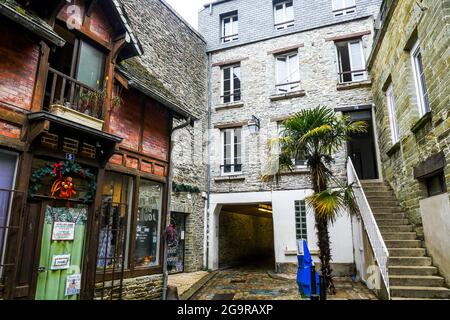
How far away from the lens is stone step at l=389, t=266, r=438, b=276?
20.0 feet

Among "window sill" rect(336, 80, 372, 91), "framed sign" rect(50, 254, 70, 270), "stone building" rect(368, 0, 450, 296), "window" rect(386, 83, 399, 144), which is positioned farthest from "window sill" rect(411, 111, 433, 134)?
"framed sign" rect(50, 254, 70, 270)

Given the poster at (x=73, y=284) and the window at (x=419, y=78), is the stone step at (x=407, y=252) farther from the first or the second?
the poster at (x=73, y=284)

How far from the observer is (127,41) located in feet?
21.0

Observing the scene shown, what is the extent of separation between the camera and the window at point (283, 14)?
13523 millimetres

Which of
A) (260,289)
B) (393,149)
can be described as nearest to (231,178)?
(260,289)

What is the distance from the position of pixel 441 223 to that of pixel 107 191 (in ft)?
21.4

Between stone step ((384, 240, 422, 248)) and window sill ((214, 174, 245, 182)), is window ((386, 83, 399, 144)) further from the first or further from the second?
window sill ((214, 174, 245, 182))

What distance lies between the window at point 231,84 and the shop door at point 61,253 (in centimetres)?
944

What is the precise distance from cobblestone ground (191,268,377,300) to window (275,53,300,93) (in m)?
7.53

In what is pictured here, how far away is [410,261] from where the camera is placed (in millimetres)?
6438

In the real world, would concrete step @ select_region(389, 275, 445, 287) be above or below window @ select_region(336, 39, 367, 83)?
below

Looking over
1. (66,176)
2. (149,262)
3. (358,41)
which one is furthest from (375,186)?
(66,176)

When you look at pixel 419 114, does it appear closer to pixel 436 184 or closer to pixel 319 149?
pixel 436 184

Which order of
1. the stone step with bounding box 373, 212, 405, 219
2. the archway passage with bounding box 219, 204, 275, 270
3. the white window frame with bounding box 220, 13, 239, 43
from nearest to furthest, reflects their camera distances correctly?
the stone step with bounding box 373, 212, 405, 219
the archway passage with bounding box 219, 204, 275, 270
the white window frame with bounding box 220, 13, 239, 43
